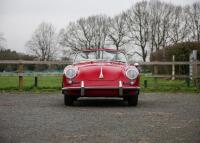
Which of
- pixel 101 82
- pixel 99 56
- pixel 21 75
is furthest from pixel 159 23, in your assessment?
pixel 101 82

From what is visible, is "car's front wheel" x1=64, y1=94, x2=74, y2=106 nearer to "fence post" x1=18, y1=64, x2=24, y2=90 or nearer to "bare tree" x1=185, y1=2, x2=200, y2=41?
"fence post" x1=18, y1=64, x2=24, y2=90

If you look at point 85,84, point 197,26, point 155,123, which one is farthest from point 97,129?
point 197,26

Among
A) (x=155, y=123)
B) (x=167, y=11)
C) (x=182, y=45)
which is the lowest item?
(x=155, y=123)

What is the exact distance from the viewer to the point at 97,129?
611cm

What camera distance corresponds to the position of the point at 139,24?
180ft

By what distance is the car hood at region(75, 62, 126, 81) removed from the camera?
9.57m

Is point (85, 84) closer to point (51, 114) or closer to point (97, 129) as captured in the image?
point (51, 114)

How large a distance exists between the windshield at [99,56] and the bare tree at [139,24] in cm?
4317

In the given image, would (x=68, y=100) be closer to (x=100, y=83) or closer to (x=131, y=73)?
(x=100, y=83)

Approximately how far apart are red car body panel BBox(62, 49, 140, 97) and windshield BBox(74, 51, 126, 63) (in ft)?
4.35

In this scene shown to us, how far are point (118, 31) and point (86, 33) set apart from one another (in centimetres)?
768

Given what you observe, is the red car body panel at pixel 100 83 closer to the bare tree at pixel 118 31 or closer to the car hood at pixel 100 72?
the car hood at pixel 100 72

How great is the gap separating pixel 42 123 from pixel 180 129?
80.5 inches

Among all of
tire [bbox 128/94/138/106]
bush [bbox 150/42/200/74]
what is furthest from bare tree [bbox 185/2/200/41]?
tire [bbox 128/94/138/106]
